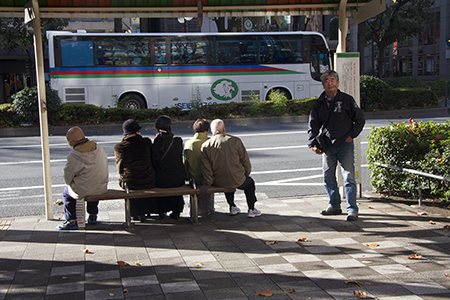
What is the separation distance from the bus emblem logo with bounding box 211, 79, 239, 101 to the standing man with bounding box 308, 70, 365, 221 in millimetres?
14976

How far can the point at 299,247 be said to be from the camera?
4.91 metres

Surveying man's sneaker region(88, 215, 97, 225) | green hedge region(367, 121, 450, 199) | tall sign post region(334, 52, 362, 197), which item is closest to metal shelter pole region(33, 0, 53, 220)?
man's sneaker region(88, 215, 97, 225)

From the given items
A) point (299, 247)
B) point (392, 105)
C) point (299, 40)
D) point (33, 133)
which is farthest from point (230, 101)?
point (299, 247)

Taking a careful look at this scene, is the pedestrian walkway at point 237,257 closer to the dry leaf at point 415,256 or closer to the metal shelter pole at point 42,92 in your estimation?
the dry leaf at point 415,256

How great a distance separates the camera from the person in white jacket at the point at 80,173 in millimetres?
5652

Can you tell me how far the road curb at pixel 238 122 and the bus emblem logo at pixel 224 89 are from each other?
3.07m

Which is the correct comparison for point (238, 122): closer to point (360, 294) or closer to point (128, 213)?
point (128, 213)

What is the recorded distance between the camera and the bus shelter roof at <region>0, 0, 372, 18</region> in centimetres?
682

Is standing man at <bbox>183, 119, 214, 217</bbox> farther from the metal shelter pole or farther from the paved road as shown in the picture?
the metal shelter pole

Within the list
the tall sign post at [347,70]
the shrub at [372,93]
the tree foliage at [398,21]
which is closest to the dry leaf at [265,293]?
the tall sign post at [347,70]

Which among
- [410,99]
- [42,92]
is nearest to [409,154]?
[42,92]

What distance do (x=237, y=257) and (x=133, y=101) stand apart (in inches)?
656

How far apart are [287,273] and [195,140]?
8.55 feet

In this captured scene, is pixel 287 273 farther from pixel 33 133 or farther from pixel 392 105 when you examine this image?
pixel 392 105
